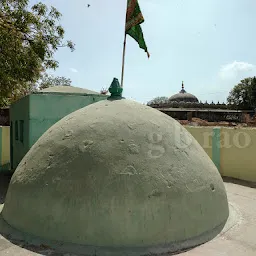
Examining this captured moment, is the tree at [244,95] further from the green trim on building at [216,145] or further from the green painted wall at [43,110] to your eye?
the green painted wall at [43,110]

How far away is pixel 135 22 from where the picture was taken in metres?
5.74

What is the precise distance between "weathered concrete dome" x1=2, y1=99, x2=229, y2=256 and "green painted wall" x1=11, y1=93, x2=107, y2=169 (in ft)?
8.84

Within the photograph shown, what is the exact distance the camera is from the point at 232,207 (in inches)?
225

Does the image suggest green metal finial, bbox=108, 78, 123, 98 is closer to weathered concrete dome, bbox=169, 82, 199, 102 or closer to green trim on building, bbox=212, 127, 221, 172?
green trim on building, bbox=212, 127, 221, 172

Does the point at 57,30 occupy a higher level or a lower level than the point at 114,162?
higher

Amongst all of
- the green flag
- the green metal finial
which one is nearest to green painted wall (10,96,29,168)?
the green metal finial

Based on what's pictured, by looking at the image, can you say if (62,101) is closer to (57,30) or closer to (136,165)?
(57,30)

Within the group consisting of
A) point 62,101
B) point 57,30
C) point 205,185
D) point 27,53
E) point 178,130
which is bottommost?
point 205,185

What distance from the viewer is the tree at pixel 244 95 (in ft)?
131

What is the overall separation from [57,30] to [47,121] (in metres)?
4.11

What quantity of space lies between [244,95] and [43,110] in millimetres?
39784

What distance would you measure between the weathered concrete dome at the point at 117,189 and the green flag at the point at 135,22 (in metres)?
1.77

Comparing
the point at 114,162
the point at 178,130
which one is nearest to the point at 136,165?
the point at 114,162

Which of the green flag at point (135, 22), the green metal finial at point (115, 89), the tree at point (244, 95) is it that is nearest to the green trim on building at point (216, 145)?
the green flag at point (135, 22)
